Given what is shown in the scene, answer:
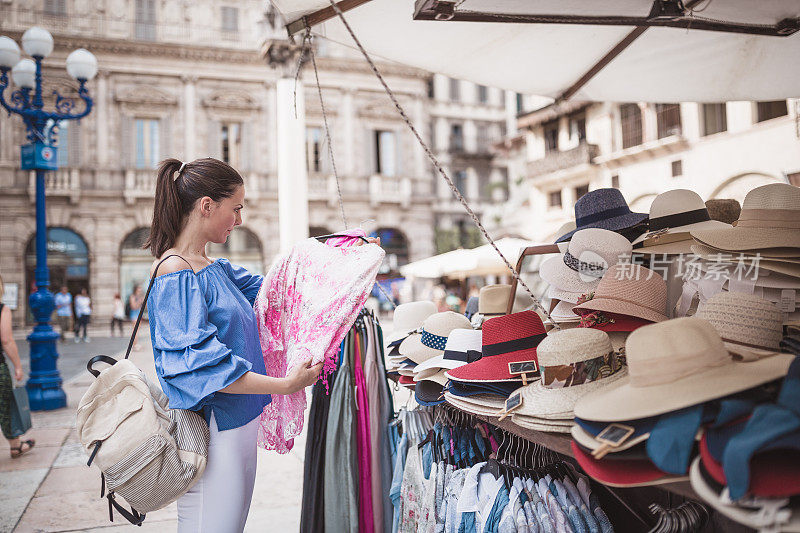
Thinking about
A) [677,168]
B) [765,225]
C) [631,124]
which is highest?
[631,124]

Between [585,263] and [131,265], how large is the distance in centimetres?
2409

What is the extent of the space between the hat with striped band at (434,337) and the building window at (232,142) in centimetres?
2372

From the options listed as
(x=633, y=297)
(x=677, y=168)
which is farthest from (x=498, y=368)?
(x=677, y=168)

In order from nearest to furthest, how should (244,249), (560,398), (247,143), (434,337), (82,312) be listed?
1. (560,398)
2. (434,337)
3. (82,312)
4. (247,143)
5. (244,249)

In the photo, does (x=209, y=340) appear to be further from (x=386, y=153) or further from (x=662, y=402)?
(x=386, y=153)

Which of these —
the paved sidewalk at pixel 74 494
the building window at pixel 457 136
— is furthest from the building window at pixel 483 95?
the paved sidewalk at pixel 74 494

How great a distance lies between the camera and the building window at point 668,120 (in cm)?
1912

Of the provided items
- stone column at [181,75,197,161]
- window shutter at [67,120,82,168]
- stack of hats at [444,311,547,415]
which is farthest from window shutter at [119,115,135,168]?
stack of hats at [444,311,547,415]

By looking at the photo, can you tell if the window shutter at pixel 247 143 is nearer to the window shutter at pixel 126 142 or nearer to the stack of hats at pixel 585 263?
the window shutter at pixel 126 142

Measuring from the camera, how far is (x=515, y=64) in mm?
3688

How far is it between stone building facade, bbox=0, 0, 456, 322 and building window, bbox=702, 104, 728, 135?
39.4 ft

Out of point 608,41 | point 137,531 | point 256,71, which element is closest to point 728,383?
point 608,41

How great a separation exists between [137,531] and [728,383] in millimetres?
3557

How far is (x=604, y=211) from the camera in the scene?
2.70 meters
